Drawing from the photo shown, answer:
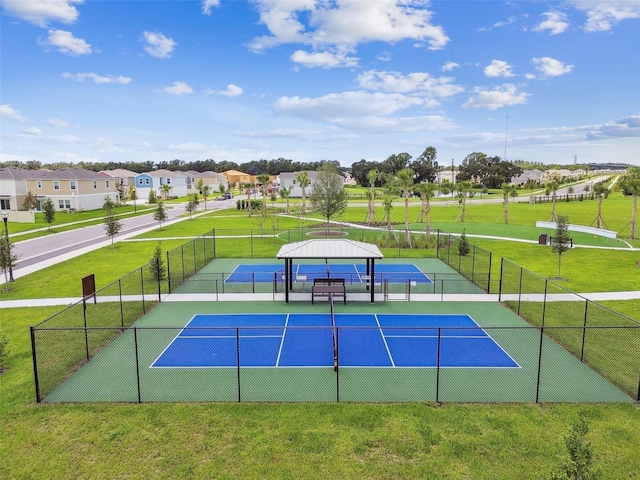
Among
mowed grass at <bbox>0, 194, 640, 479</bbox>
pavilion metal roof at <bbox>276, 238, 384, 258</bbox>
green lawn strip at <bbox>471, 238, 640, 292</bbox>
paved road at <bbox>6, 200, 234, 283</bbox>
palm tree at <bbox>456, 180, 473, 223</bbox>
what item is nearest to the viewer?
mowed grass at <bbox>0, 194, 640, 479</bbox>

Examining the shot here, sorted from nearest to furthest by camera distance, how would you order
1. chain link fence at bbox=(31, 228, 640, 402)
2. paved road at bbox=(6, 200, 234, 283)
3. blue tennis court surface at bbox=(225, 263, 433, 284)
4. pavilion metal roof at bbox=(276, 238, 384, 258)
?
chain link fence at bbox=(31, 228, 640, 402) < pavilion metal roof at bbox=(276, 238, 384, 258) < blue tennis court surface at bbox=(225, 263, 433, 284) < paved road at bbox=(6, 200, 234, 283)

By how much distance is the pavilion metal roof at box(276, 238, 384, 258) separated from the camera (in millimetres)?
21734

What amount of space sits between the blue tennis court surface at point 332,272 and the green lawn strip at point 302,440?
1320cm

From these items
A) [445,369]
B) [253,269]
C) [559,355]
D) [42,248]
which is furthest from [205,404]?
[42,248]

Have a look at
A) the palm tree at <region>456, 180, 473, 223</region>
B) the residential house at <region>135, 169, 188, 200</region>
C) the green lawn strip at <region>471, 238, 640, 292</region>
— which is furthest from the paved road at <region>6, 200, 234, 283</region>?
the residential house at <region>135, 169, 188, 200</region>

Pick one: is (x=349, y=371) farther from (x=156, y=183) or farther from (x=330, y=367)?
(x=156, y=183)

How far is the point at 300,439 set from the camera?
10.2m

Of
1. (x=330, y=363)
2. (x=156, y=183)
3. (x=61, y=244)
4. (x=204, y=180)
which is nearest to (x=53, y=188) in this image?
(x=61, y=244)

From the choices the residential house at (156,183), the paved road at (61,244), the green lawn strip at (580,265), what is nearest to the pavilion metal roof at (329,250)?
the green lawn strip at (580,265)

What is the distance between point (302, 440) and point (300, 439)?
61 mm

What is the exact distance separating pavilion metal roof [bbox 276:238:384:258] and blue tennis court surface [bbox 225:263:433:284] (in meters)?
1.92

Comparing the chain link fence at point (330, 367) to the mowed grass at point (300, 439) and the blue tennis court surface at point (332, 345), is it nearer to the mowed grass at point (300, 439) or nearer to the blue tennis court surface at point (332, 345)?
the blue tennis court surface at point (332, 345)

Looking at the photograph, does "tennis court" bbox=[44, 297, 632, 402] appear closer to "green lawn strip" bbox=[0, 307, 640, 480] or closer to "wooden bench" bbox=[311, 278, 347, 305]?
"green lawn strip" bbox=[0, 307, 640, 480]

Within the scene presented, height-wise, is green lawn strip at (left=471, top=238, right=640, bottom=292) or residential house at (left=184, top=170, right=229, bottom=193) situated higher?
residential house at (left=184, top=170, right=229, bottom=193)
